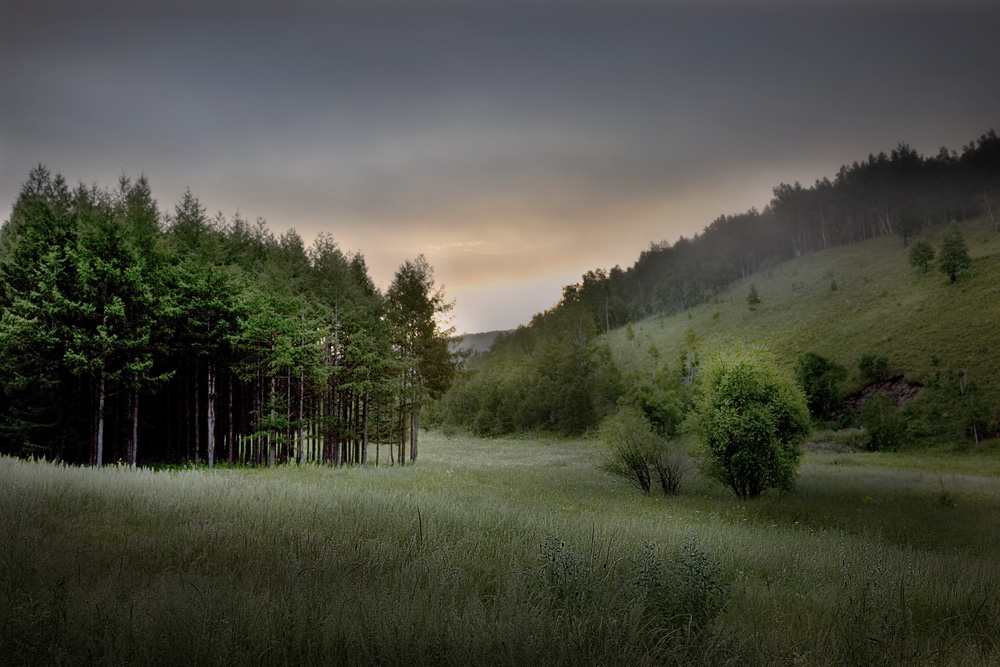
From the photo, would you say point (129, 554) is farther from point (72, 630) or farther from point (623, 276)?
point (623, 276)

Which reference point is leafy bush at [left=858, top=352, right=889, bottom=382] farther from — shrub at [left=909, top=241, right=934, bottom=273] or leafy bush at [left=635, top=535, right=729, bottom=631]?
leafy bush at [left=635, top=535, right=729, bottom=631]

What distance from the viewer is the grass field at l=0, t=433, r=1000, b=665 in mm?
3496

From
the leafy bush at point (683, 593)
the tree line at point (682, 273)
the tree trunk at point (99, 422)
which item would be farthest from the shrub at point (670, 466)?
the tree trunk at point (99, 422)

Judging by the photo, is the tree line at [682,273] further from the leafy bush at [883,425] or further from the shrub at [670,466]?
the shrub at [670,466]

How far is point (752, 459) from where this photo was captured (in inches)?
677

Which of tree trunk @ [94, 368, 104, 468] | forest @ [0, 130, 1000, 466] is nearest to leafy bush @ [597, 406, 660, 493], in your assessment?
forest @ [0, 130, 1000, 466]

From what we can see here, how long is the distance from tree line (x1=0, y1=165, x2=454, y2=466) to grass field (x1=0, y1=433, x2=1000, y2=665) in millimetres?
13278

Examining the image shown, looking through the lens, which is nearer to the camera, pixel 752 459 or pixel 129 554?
pixel 129 554

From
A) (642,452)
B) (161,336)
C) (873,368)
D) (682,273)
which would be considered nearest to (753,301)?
(682,273)

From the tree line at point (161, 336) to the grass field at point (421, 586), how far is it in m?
13.3

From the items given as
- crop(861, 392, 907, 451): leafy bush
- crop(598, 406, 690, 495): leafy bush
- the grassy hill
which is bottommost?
crop(861, 392, 907, 451): leafy bush

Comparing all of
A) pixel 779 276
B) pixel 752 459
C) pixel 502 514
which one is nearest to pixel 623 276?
pixel 779 276

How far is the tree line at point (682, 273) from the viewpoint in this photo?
6519cm

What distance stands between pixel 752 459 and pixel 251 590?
17528mm
